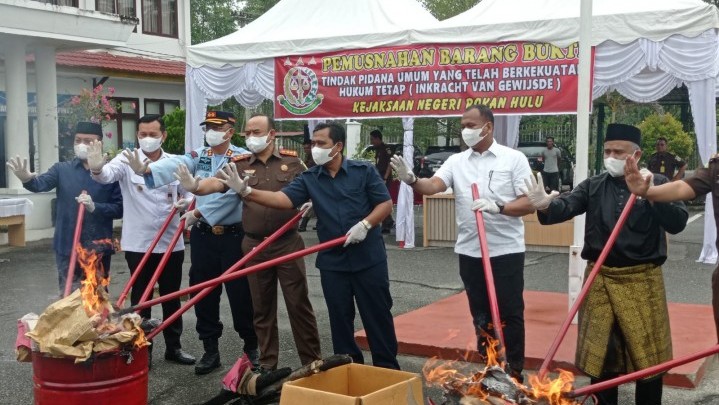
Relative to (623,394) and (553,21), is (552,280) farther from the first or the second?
(623,394)

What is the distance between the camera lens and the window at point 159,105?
64.6 feet

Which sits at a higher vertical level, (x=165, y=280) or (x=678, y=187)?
(x=678, y=187)

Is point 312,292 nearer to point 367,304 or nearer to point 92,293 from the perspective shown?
point 367,304

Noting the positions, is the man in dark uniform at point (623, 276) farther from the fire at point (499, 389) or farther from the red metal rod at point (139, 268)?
the red metal rod at point (139, 268)

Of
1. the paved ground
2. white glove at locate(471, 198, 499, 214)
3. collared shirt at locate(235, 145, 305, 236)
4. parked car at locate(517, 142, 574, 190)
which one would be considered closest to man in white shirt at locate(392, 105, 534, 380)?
white glove at locate(471, 198, 499, 214)

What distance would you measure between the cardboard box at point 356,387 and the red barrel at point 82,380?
82cm

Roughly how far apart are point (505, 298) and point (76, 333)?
257cm

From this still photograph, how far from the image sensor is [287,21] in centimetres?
1309

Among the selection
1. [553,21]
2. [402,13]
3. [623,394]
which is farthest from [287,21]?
[623,394]

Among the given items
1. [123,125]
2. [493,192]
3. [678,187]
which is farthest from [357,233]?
[123,125]

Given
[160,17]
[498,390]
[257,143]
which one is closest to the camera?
[498,390]

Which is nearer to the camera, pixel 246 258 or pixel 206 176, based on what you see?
pixel 246 258

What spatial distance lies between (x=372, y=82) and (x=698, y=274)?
515 cm

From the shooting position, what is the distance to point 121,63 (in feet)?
59.9
